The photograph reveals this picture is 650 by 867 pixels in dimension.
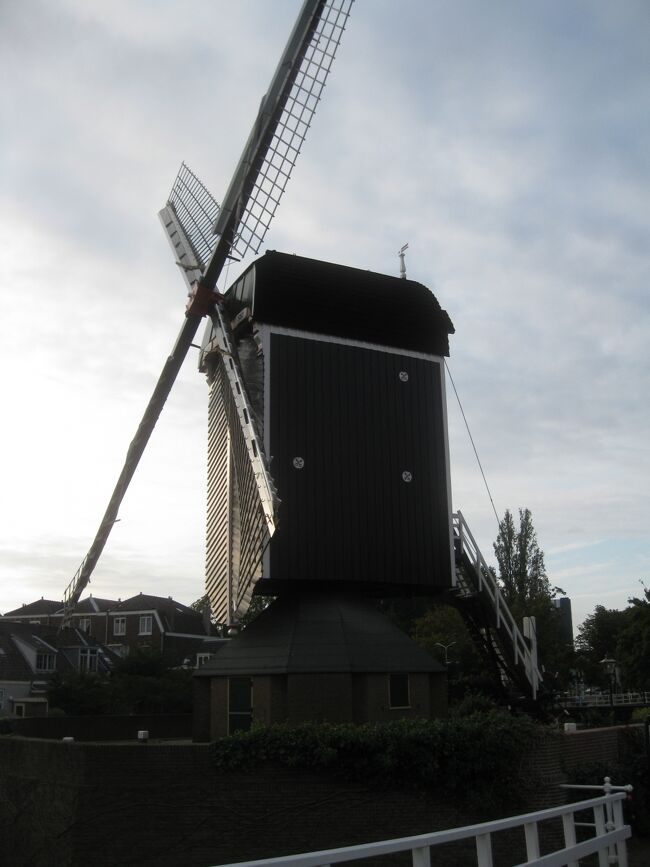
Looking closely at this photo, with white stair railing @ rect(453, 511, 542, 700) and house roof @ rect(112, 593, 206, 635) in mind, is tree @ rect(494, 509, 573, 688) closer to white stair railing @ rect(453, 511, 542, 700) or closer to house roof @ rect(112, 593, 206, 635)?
white stair railing @ rect(453, 511, 542, 700)

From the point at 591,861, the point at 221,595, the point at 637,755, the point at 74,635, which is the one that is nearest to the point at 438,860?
the point at 591,861

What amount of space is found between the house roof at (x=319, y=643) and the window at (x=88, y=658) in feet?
110

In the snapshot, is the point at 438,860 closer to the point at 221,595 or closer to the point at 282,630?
the point at 282,630

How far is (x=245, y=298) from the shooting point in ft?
60.6

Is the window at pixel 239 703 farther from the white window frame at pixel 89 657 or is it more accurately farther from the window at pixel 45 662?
the white window frame at pixel 89 657

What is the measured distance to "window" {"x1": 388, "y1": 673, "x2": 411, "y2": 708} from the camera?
1648 centimetres

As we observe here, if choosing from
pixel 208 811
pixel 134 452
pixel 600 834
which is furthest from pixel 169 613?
pixel 600 834

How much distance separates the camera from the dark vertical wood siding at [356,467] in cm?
1731

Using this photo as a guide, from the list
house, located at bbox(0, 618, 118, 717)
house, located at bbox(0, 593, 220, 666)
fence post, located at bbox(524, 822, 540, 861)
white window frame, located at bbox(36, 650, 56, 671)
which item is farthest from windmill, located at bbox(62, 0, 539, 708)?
house, located at bbox(0, 593, 220, 666)

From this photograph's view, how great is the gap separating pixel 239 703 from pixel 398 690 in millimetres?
3107

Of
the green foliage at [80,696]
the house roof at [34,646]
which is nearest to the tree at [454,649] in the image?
the green foliage at [80,696]

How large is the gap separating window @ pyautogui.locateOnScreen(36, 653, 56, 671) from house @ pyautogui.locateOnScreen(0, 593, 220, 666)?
915cm

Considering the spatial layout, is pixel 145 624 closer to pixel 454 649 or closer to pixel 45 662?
pixel 45 662

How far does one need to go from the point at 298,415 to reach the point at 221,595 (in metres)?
4.31
